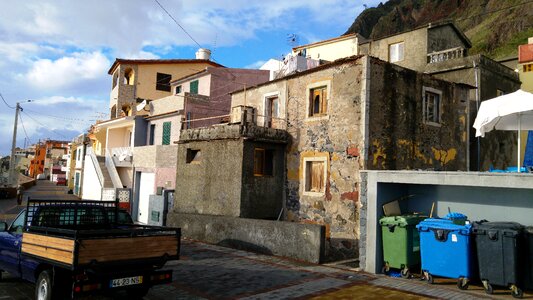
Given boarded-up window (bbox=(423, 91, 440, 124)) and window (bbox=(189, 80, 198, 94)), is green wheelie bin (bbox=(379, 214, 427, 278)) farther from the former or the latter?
window (bbox=(189, 80, 198, 94))

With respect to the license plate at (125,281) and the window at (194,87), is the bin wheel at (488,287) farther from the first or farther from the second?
the window at (194,87)

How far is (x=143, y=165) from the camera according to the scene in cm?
2517

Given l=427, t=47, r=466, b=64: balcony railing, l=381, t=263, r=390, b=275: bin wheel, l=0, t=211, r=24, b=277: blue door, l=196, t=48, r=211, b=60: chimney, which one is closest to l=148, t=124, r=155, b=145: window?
l=196, t=48, r=211, b=60: chimney

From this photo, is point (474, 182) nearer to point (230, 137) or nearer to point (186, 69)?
point (230, 137)

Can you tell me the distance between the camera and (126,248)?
662cm

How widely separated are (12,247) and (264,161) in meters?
10.2

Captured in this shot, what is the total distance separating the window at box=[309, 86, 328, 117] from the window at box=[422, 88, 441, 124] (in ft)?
12.9

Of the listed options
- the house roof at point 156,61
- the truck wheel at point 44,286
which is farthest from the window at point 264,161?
the house roof at point 156,61

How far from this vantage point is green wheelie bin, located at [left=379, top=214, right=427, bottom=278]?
9.56 meters

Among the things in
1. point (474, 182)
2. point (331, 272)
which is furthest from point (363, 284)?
point (474, 182)

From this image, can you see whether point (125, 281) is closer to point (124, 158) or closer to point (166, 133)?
point (166, 133)

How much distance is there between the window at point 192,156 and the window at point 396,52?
41.1 feet

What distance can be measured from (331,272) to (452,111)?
10356 millimetres

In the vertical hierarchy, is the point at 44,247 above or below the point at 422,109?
below
